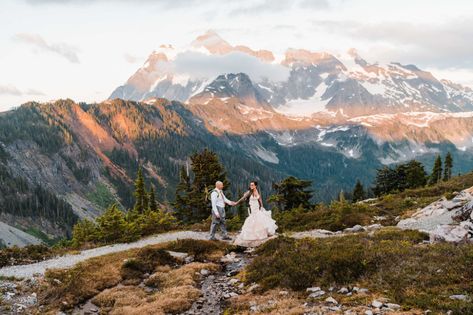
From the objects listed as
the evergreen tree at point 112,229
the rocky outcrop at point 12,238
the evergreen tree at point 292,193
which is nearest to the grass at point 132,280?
the evergreen tree at point 112,229

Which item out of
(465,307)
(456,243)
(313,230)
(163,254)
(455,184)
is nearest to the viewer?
(465,307)

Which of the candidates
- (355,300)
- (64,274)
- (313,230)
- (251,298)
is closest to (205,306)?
(251,298)

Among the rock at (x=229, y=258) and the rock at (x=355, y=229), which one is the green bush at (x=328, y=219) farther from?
the rock at (x=229, y=258)

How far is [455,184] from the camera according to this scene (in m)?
51.9

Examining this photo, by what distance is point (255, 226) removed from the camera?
93.7 feet

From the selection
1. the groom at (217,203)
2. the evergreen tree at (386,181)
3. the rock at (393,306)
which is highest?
the groom at (217,203)

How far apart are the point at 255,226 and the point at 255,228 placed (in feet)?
0.50

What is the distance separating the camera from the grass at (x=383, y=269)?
44.8 ft

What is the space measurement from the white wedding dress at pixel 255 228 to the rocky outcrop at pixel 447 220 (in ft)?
31.1

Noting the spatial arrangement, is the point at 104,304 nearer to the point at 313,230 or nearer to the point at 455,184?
the point at 313,230

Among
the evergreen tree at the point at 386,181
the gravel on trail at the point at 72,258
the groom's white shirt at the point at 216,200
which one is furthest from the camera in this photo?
the evergreen tree at the point at 386,181

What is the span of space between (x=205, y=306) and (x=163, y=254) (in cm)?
842

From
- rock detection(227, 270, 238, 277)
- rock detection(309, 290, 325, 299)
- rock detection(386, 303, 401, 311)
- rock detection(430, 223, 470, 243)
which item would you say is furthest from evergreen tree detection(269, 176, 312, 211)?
rock detection(386, 303, 401, 311)

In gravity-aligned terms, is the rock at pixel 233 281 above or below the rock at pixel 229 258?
above
